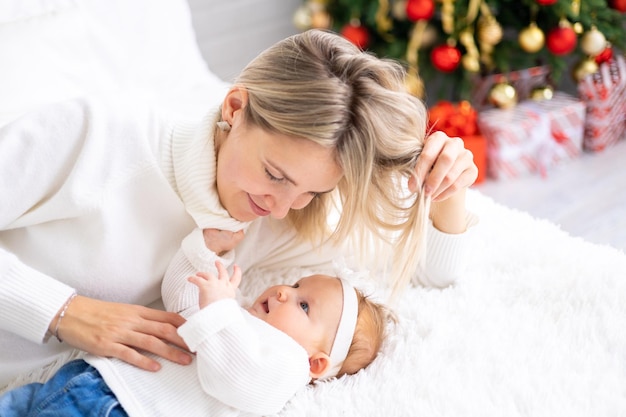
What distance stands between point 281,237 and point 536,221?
0.66 m

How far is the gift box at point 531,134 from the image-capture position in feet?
8.85

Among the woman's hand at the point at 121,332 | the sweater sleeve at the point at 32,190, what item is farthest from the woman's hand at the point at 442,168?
the sweater sleeve at the point at 32,190

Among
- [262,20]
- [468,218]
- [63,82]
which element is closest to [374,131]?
[468,218]

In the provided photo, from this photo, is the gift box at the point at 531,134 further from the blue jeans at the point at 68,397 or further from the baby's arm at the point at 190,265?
the blue jeans at the point at 68,397

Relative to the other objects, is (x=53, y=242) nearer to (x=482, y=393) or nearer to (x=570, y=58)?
(x=482, y=393)

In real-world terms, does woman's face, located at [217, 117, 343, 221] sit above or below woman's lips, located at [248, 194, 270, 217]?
above

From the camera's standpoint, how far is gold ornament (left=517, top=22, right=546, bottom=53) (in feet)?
8.61

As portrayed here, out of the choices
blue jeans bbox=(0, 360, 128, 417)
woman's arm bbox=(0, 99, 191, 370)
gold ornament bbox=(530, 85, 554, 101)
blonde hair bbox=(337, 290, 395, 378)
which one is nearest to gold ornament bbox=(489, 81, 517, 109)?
gold ornament bbox=(530, 85, 554, 101)

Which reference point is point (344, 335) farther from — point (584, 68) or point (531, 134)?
point (584, 68)

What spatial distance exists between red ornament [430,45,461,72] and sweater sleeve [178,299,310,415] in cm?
181

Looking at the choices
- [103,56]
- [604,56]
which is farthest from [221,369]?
[604,56]

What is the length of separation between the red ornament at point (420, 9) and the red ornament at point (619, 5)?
2.41 feet

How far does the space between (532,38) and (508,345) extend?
5.40 ft

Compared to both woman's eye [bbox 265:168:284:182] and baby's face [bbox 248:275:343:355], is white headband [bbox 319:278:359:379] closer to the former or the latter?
baby's face [bbox 248:275:343:355]
